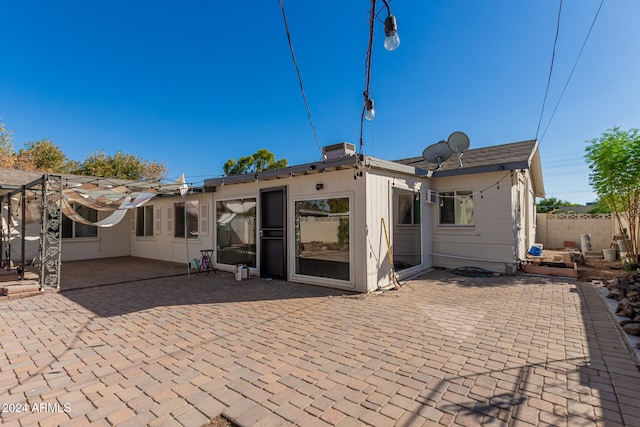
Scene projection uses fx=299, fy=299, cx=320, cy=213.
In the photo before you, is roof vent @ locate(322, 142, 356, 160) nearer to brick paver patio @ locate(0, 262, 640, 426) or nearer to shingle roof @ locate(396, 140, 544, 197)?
shingle roof @ locate(396, 140, 544, 197)

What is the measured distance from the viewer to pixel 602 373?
2824 millimetres

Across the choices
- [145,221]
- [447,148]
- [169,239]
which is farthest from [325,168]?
[145,221]

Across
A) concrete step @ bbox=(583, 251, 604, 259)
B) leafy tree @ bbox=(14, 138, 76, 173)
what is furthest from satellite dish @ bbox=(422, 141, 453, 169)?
leafy tree @ bbox=(14, 138, 76, 173)

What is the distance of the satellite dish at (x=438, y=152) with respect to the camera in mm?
9422

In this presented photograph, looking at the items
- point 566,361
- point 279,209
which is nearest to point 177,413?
point 566,361

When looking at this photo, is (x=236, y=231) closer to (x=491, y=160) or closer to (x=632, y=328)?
(x=491, y=160)

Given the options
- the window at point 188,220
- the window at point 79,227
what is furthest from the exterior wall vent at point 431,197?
the window at point 79,227

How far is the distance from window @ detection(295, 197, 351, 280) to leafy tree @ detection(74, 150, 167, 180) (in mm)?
21600

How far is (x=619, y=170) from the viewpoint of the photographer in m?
9.02

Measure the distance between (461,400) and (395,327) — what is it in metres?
1.78

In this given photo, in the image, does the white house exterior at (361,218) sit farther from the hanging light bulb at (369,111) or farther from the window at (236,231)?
the hanging light bulb at (369,111)

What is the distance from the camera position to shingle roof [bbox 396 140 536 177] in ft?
26.2

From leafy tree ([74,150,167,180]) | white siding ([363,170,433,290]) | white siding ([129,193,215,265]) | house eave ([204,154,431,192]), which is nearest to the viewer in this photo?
house eave ([204,154,431,192])

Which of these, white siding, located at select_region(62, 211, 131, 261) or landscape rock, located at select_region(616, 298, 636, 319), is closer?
landscape rock, located at select_region(616, 298, 636, 319)
